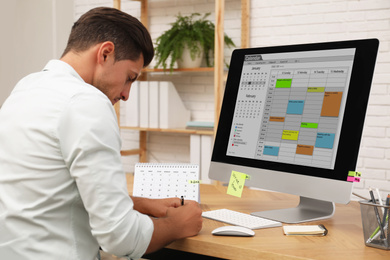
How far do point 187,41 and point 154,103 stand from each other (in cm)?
51

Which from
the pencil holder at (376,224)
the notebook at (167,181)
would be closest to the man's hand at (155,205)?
the notebook at (167,181)

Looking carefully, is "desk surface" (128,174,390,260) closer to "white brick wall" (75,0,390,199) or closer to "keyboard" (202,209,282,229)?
"keyboard" (202,209,282,229)

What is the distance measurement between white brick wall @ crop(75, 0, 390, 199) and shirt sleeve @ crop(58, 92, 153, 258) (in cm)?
221

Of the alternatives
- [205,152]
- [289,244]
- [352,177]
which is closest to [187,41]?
[205,152]

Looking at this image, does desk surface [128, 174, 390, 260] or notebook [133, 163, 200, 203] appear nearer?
desk surface [128, 174, 390, 260]

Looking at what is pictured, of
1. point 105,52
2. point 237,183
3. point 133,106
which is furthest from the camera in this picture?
point 133,106

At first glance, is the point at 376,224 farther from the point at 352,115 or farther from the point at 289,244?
the point at 352,115

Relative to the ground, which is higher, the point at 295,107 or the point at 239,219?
the point at 295,107

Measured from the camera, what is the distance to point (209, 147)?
3197mm

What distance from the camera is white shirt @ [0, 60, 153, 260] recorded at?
980 millimetres

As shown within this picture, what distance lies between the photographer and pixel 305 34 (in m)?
3.13

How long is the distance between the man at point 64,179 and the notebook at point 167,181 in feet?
1.14

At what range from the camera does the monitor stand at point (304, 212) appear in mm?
1365

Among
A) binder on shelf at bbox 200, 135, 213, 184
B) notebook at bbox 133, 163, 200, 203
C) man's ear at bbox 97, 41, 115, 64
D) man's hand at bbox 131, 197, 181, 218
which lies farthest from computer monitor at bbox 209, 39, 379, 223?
binder on shelf at bbox 200, 135, 213, 184
